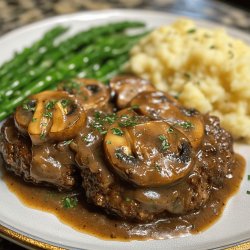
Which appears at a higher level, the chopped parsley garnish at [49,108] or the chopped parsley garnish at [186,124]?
the chopped parsley garnish at [49,108]

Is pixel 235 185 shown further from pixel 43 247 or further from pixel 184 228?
pixel 43 247

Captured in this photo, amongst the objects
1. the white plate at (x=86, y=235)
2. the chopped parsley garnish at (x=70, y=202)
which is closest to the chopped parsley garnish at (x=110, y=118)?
the chopped parsley garnish at (x=70, y=202)

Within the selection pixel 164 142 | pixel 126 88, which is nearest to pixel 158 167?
pixel 164 142

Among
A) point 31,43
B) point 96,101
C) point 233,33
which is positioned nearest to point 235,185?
point 96,101

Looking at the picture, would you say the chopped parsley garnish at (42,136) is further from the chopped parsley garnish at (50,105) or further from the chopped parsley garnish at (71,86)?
the chopped parsley garnish at (71,86)

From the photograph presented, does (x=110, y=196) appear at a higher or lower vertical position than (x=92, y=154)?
lower

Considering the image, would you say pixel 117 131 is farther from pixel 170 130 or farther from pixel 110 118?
pixel 170 130
